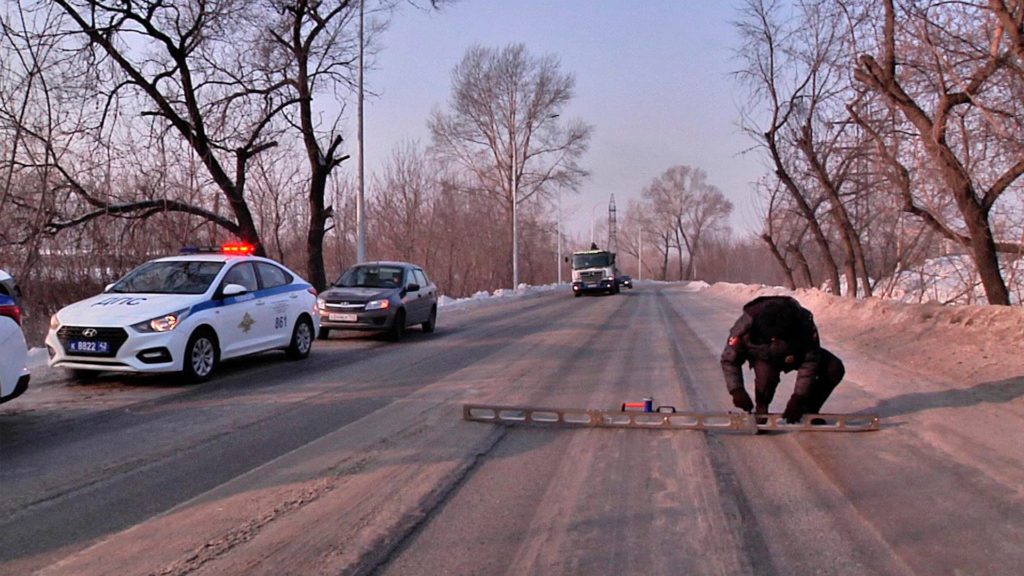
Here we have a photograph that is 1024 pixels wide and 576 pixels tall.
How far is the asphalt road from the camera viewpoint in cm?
419

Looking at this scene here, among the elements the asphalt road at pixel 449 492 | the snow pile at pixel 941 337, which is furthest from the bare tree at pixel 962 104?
the asphalt road at pixel 449 492

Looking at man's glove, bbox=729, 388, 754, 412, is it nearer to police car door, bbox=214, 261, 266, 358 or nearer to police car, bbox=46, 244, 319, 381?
police car, bbox=46, 244, 319, 381

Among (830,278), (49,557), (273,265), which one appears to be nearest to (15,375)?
(49,557)

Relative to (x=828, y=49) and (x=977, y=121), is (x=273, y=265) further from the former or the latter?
(x=828, y=49)

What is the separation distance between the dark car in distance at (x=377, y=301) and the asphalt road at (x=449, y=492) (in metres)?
5.81

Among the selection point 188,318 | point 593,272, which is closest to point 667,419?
point 188,318

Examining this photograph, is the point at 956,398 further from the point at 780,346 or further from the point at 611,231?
the point at 611,231

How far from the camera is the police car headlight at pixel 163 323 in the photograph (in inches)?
362

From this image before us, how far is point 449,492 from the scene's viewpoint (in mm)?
5367

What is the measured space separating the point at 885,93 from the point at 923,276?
13.1 meters

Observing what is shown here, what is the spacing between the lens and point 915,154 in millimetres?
17234

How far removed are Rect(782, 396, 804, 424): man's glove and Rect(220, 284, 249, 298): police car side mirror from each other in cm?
719

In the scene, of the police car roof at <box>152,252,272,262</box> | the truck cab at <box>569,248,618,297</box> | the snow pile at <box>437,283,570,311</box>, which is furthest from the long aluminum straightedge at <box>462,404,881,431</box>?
the truck cab at <box>569,248,618,297</box>

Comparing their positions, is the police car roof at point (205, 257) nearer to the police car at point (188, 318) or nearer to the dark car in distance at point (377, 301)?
the police car at point (188, 318)
